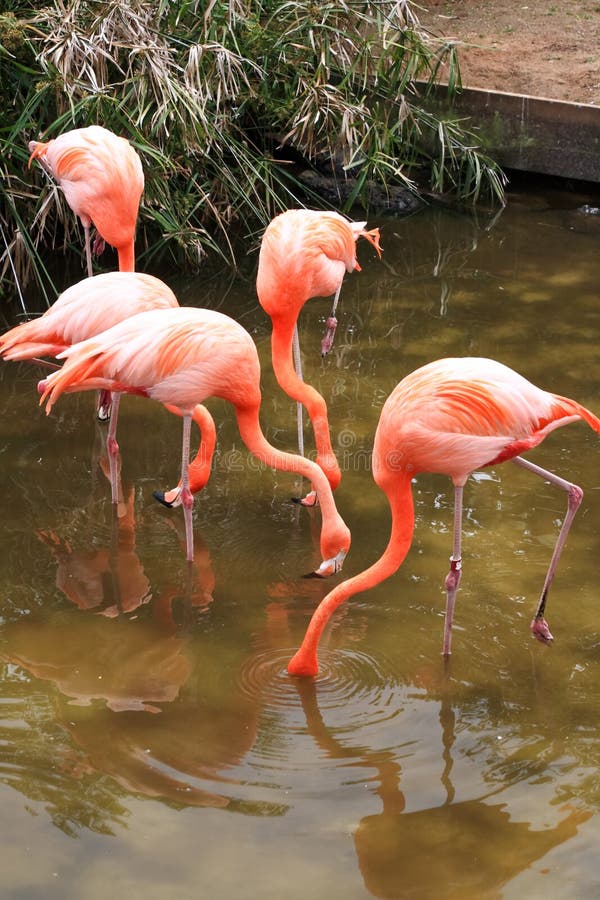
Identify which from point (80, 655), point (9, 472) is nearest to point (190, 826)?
point (80, 655)

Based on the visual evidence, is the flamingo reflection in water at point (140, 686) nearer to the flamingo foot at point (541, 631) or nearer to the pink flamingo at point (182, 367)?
the pink flamingo at point (182, 367)

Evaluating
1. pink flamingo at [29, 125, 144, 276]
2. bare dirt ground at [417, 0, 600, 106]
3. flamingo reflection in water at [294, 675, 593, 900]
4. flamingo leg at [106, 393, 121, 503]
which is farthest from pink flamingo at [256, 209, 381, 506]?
bare dirt ground at [417, 0, 600, 106]

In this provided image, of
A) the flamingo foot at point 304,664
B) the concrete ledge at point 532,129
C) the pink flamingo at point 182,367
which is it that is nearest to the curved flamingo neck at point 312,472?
the pink flamingo at point 182,367

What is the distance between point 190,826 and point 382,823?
487 mm

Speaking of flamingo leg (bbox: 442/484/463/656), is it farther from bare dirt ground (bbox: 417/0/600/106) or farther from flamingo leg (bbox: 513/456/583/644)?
bare dirt ground (bbox: 417/0/600/106)

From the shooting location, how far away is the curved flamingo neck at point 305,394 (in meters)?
4.13

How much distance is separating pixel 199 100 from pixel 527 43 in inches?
163

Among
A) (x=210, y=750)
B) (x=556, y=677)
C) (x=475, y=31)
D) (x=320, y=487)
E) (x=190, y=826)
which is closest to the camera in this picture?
(x=190, y=826)

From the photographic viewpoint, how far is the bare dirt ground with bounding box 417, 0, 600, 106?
27.1 feet

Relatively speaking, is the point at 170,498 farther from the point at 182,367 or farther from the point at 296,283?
the point at 296,283

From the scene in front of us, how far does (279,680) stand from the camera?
333cm

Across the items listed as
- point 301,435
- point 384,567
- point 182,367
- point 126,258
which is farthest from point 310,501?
point 126,258

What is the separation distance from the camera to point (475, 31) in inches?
364

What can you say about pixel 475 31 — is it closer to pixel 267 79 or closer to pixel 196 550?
pixel 267 79
